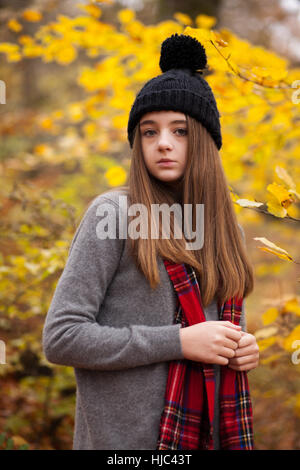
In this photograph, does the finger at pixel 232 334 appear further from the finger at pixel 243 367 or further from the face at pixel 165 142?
the face at pixel 165 142

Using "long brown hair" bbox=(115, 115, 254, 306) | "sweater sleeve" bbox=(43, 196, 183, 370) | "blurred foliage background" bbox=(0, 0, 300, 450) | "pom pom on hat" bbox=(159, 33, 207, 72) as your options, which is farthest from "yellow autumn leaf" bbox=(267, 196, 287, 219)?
"pom pom on hat" bbox=(159, 33, 207, 72)

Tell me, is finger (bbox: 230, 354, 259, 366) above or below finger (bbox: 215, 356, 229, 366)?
above

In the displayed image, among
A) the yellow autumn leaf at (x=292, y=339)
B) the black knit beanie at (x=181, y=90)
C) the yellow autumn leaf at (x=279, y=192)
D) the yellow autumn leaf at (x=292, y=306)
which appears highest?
the black knit beanie at (x=181, y=90)

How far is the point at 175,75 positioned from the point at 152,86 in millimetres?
112

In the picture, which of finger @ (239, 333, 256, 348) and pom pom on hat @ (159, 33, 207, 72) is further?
pom pom on hat @ (159, 33, 207, 72)

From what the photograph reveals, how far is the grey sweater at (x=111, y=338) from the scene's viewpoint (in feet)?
4.20

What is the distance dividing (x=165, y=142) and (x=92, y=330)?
2.37 ft

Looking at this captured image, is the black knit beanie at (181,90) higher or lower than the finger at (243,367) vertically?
higher

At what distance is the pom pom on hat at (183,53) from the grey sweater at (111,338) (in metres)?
0.63

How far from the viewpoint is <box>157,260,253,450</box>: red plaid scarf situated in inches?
53.4

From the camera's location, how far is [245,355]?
55.7 inches

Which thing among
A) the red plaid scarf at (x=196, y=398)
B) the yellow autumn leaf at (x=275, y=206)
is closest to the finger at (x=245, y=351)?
the red plaid scarf at (x=196, y=398)

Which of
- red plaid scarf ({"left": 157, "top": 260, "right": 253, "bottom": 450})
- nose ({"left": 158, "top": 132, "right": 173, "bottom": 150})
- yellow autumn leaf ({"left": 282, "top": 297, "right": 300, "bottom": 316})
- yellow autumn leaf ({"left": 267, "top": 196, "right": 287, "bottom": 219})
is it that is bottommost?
red plaid scarf ({"left": 157, "top": 260, "right": 253, "bottom": 450})

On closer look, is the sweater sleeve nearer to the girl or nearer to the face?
the girl
